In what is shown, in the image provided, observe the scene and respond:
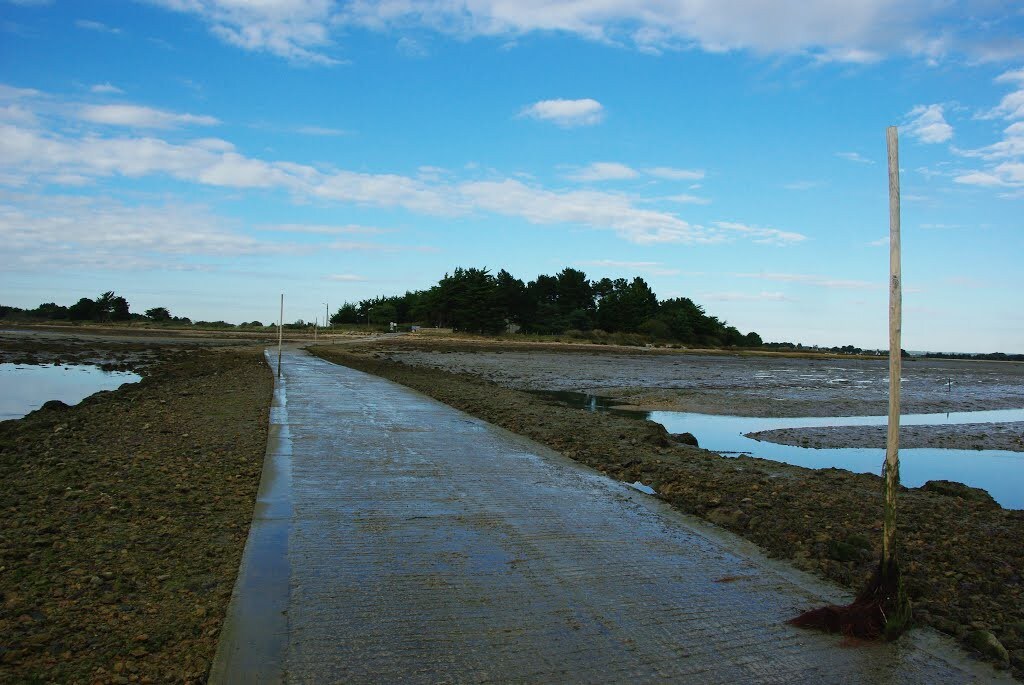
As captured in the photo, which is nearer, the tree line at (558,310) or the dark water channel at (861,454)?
the dark water channel at (861,454)

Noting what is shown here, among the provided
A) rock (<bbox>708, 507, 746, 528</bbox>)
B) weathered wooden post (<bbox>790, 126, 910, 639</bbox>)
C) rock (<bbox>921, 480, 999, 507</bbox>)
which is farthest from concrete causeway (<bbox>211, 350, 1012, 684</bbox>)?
rock (<bbox>921, 480, 999, 507</bbox>)

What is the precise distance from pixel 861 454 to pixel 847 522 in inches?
270

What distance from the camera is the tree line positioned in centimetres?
8694

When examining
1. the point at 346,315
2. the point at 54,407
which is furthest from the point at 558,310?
the point at 54,407

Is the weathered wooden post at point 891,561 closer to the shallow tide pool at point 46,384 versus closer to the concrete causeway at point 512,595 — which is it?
the concrete causeway at point 512,595

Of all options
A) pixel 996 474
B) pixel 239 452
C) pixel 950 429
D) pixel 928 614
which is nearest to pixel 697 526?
pixel 928 614

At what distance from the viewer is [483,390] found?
1994 centimetres

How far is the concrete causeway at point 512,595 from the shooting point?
137 inches

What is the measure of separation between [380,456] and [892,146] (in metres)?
6.45

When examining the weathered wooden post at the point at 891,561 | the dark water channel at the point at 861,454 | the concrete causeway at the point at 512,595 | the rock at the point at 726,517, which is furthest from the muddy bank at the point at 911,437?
the weathered wooden post at the point at 891,561

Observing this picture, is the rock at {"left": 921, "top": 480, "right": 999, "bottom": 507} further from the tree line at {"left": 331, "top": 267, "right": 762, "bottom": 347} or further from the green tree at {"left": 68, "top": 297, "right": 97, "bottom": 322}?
the green tree at {"left": 68, "top": 297, "right": 97, "bottom": 322}

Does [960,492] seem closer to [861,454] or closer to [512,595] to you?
[861,454]

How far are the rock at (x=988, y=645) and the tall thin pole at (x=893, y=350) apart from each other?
1.65 ft

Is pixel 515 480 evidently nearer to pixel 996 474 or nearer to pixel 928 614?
pixel 928 614
